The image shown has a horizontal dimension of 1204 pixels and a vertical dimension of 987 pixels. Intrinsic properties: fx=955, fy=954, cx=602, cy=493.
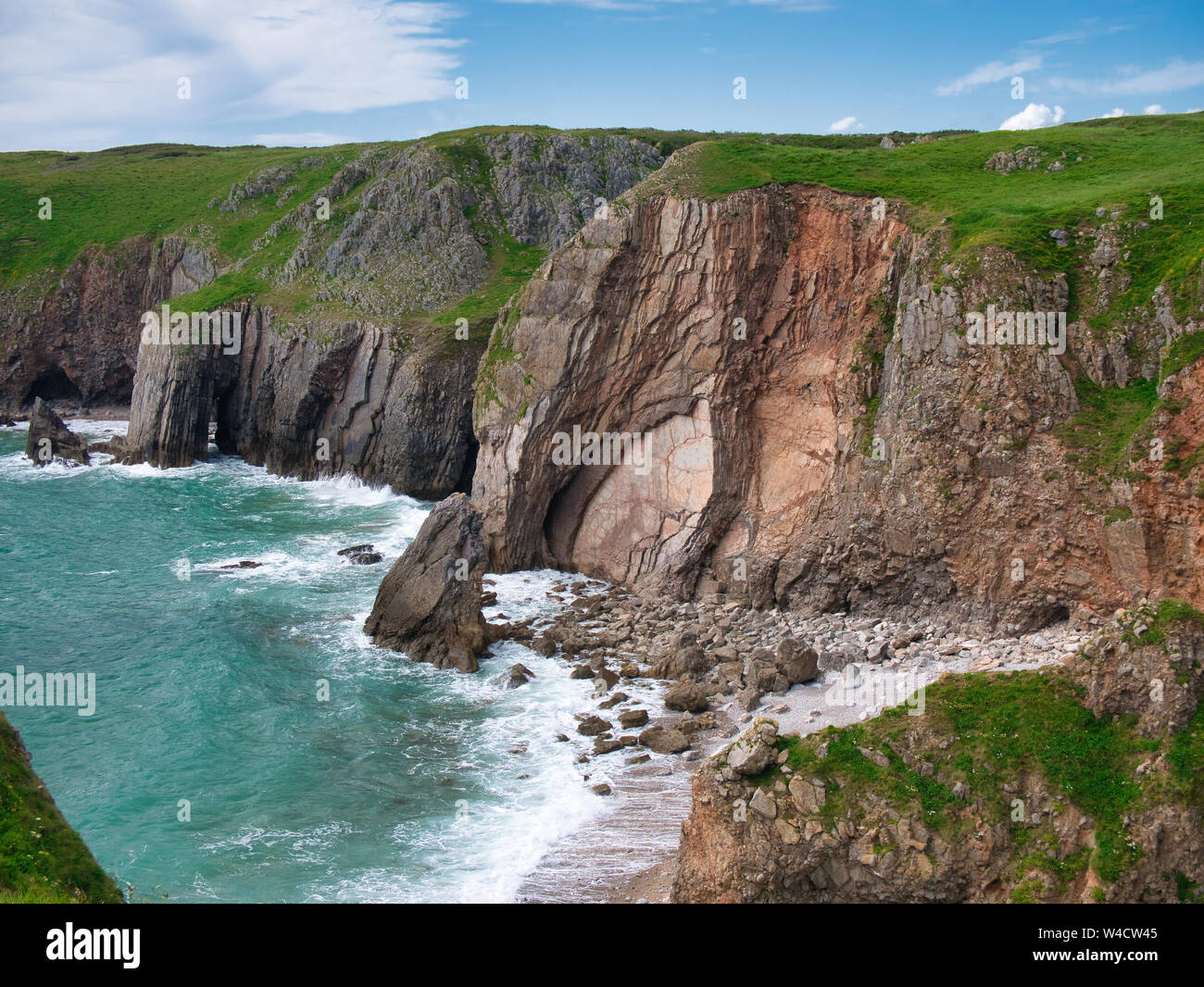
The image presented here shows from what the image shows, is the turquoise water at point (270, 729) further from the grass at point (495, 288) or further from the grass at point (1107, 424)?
the grass at point (1107, 424)

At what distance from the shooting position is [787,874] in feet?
57.9

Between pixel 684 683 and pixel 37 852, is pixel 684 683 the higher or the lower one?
the lower one

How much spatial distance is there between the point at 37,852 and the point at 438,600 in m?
20.5

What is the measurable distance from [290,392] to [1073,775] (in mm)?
55406

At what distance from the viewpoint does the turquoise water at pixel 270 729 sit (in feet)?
75.8

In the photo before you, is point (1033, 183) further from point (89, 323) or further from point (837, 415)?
point (89, 323)

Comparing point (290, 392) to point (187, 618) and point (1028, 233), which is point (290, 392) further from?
point (1028, 233)

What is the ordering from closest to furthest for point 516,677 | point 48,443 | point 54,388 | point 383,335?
1. point 516,677
2. point 383,335
3. point 48,443
4. point 54,388

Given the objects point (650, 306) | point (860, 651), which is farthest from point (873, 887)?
point (650, 306)

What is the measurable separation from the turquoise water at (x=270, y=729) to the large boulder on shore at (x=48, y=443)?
52.8ft

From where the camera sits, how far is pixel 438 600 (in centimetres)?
3544

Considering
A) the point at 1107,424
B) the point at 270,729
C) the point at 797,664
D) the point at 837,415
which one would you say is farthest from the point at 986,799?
the point at 837,415

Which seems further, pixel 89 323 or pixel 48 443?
pixel 89 323

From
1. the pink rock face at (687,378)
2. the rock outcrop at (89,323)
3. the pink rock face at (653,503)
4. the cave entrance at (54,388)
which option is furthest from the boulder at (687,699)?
the cave entrance at (54,388)
